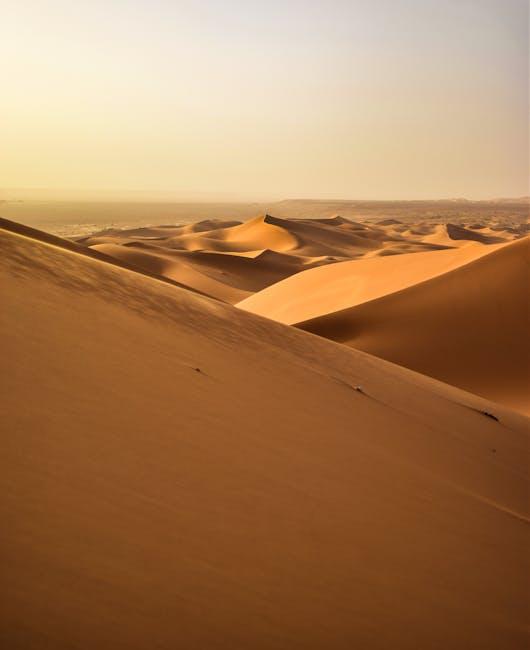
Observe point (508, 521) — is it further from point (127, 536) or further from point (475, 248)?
point (475, 248)

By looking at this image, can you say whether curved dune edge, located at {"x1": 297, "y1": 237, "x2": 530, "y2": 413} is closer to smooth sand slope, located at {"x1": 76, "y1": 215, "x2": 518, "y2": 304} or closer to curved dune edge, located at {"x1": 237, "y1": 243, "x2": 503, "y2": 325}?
curved dune edge, located at {"x1": 237, "y1": 243, "x2": 503, "y2": 325}

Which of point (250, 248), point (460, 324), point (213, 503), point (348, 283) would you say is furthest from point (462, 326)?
point (250, 248)

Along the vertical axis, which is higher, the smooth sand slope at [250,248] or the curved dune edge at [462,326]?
the smooth sand slope at [250,248]

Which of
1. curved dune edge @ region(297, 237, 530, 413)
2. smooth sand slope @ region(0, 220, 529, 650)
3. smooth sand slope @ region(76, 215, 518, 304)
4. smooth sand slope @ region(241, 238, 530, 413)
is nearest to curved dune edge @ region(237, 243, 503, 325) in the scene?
smooth sand slope @ region(241, 238, 530, 413)

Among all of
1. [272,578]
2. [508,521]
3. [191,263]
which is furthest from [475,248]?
[191,263]

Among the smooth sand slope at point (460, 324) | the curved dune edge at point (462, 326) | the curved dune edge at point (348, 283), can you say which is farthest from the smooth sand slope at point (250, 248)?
the curved dune edge at point (462, 326)

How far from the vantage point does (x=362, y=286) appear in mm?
17062

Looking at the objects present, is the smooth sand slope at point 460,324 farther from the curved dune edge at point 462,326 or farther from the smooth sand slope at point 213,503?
the smooth sand slope at point 213,503

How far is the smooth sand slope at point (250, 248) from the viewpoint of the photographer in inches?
1200

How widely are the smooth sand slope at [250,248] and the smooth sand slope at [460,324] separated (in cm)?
725

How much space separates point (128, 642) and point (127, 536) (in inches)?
18.5

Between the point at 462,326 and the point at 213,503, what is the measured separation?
10.3 metres

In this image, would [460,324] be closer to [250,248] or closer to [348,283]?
[348,283]

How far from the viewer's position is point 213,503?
2.56 metres
